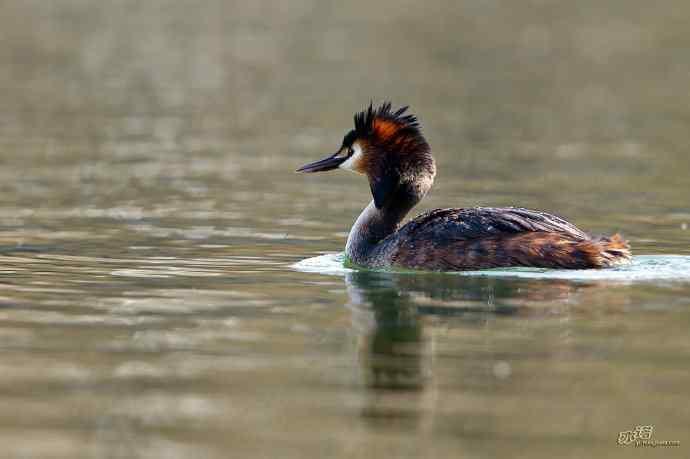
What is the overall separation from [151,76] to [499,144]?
11841 millimetres

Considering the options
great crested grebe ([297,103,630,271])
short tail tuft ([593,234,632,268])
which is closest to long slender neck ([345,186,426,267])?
great crested grebe ([297,103,630,271])

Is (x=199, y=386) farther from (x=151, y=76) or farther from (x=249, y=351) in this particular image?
(x=151, y=76)

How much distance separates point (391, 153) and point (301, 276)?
5.63 ft

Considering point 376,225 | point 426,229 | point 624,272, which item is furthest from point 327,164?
point 624,272

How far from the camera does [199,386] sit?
8.58 metres

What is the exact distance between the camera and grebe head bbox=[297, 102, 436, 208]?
13.7 metres

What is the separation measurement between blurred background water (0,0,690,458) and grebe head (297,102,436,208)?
112 cm

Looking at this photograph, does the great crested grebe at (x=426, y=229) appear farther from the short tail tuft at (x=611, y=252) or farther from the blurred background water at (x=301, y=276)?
the blurred background water at (x=301, y=276)

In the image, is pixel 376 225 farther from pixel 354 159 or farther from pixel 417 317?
pixel 417 317

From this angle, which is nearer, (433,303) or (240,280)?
(433,303)

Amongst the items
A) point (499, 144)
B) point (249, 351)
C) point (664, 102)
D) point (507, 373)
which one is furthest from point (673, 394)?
point (664, 102)

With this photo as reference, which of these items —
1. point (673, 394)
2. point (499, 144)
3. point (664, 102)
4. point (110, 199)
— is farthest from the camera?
point (664, 102)
